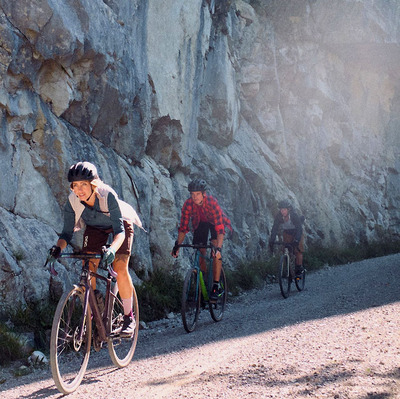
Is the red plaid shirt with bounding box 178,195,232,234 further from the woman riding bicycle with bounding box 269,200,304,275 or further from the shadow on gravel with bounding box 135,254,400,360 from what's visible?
the woman riding bicycle with bounding box 269,200,304,275

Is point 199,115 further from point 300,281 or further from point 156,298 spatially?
point 156,298

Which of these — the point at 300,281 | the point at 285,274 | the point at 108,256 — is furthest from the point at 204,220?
the point at 300,281

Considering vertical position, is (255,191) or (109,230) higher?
(255,191)

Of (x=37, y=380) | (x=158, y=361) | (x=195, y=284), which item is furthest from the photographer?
(x=195, y=284)

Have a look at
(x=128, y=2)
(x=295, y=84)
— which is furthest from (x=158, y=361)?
(x=295, y=84)

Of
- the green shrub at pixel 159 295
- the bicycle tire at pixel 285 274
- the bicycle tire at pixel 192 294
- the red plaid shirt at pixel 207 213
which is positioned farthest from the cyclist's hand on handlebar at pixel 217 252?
the bicycle tire at pixel 285 274

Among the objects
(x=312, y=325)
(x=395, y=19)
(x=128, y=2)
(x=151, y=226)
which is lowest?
(x=312, y=325)

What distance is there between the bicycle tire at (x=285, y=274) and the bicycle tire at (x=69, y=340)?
618 cm

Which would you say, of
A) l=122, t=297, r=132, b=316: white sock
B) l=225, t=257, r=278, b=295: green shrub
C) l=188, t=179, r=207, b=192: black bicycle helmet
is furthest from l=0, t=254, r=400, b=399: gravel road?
l=225, t=257, r=278, b=295: green shrub

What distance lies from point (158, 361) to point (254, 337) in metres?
1.39

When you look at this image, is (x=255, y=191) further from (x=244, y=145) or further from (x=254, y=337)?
(x=254, y=337)

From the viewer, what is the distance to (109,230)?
17.3ft

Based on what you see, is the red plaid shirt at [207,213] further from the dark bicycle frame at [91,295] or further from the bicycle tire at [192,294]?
the dark bicycle frame at [91,295]

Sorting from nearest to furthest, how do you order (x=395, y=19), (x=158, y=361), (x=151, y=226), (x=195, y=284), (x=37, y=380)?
(x=37, y=380)
(x=158, y=361)
(x=195, y=284)
(x=151, y=226)
(x=395, y=19)
